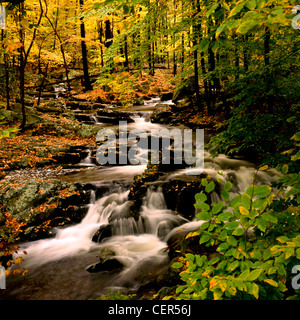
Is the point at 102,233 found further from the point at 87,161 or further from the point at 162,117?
the point at 162,117

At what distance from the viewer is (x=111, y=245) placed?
20.8 ft

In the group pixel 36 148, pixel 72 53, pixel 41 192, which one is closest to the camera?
pixel 41 192

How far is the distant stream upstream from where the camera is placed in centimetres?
486

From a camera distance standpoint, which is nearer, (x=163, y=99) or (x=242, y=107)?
(x=242, y=107)

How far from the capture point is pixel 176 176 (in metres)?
8.08

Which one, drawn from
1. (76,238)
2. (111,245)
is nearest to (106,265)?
(111,245)

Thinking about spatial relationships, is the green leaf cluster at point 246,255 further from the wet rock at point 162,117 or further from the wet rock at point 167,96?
the wet rock at point 167,96

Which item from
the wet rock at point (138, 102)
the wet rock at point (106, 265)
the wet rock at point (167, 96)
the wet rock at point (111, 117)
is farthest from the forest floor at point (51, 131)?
the wet rock at point (106, 265)

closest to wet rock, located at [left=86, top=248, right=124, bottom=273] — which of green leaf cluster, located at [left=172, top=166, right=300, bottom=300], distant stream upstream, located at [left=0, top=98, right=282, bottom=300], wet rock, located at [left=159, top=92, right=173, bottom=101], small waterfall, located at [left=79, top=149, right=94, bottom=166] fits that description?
distant stream upstream, located at [left=0, top=98, right=282, bottom=300]

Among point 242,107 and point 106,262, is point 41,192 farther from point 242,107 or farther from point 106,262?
point 242,107

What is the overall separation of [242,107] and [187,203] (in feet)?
13.0

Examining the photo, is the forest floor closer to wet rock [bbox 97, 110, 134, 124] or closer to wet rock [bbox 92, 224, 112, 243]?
wet rock [bbox 97, 110, 134, 124]

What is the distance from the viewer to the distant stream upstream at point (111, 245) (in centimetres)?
486

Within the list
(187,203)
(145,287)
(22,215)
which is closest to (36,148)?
(22,215)
